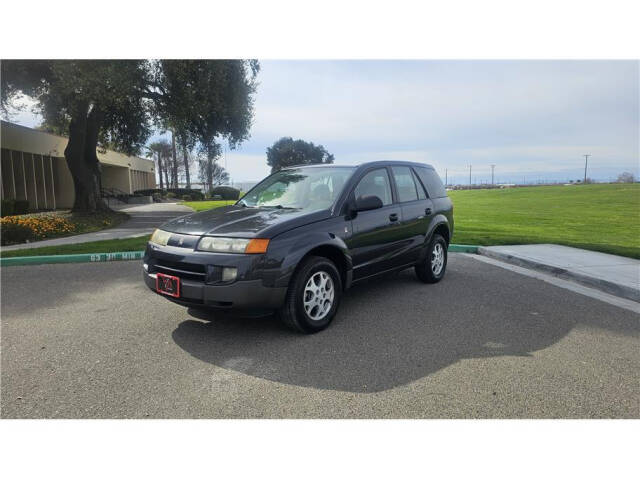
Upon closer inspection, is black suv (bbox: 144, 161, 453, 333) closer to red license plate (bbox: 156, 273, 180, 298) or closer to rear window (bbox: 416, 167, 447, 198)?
red license plate (bbox: 156, 273, 180, 298)

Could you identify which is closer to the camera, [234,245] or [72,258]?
[234,245]

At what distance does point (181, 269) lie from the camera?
3869 mm

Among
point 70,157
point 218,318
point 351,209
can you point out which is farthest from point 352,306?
point 70,157

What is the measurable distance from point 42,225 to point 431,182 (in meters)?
11.6

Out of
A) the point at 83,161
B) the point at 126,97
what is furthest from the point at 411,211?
the point at 83,161

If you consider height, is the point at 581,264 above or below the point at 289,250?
below

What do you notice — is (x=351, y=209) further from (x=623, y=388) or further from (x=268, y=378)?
(x=623, y=388)

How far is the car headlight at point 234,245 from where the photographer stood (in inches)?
146

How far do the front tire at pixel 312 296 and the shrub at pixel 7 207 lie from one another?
656 inches

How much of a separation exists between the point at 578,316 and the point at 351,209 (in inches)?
114

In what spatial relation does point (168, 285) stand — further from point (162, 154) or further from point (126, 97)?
point (162, 154)

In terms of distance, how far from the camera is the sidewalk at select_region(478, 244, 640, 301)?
566 cm

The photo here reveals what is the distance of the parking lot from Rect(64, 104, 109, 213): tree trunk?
14.2 m

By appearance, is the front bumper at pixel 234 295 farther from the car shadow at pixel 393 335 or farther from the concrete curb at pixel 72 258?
the concrete curb at pixel 72 258
